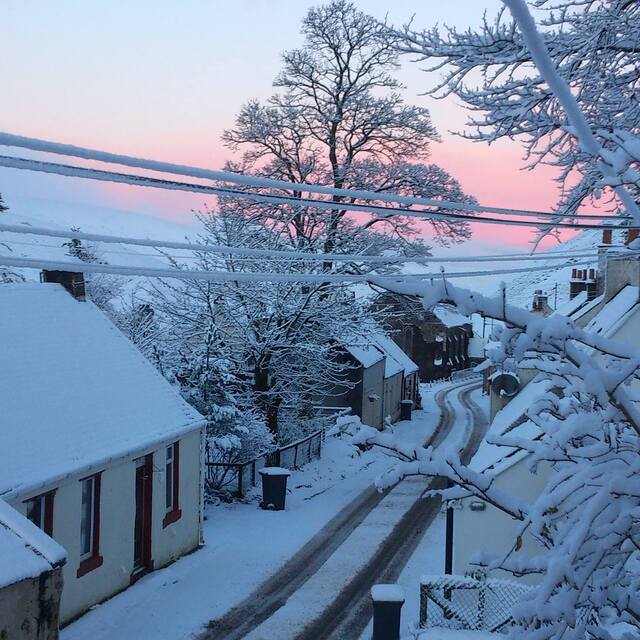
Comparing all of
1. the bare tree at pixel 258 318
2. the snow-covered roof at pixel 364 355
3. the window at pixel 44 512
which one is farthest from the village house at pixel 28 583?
the snow-covered roof at pixel 364 355

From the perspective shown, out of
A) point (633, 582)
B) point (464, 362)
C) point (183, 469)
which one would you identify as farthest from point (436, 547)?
point (464, 362)

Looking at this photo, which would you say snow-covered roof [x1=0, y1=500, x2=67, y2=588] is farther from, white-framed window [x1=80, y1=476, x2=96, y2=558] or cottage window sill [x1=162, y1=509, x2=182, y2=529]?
cottage window sill [x1=162, y1=509, x2=182, y2=529]

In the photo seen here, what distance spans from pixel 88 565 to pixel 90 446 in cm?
199

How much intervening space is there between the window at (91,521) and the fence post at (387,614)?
489 cm

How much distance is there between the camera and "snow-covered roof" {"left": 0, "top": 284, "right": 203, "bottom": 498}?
11344mm

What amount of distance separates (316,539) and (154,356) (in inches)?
315

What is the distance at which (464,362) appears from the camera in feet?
248

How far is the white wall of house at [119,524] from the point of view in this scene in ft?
38.3

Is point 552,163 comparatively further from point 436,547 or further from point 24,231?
point 436,547

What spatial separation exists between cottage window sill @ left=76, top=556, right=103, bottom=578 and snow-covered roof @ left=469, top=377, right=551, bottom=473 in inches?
273

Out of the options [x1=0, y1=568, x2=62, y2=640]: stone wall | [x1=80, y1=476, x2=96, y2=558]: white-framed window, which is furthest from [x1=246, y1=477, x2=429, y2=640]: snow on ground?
[x1=0, y1=568, x2=62, y2=640]: stone wall

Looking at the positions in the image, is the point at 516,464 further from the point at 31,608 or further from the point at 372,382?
the point at 372,382

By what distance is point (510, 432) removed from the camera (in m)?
14.0

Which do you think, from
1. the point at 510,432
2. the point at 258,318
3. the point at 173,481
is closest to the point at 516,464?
the point at 510,432
